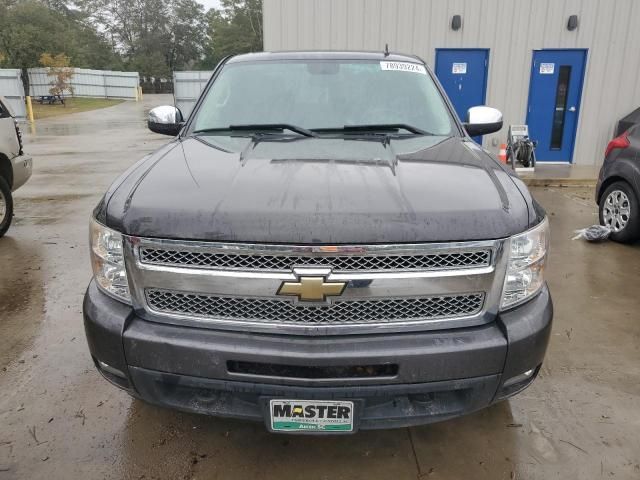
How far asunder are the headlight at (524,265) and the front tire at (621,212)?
13.6ft

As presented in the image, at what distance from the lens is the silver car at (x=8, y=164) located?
19.9 ft

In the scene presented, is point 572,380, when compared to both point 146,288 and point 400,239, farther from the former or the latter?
point 146,288

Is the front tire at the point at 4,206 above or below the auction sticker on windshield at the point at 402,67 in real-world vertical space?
below

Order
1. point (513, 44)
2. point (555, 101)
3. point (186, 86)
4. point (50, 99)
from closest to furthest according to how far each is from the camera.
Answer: point (513, 44) → point (555, 101) → point (186, 86) → point (50, 99)

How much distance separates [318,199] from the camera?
6.77 ft

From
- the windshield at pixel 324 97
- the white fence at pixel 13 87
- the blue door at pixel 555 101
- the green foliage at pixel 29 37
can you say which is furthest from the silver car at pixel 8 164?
the green foliage at pixel 29 37

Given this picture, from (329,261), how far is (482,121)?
2225 millimetres

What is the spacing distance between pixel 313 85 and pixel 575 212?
18.2 feet

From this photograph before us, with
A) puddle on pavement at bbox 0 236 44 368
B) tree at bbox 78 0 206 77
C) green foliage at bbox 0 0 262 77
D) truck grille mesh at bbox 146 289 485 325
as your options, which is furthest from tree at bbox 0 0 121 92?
truck grille mesh at bbox 146 289 485 325

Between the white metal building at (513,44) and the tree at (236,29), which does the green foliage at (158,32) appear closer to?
the tree at (236,29)

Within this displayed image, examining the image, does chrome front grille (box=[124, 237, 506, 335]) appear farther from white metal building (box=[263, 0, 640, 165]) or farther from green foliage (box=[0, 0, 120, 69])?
green foliage (box=[0, 0, 120, 69])

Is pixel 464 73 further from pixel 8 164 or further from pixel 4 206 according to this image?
pixel 4 206

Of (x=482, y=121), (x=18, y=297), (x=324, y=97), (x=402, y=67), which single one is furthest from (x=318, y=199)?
(x=18, y=297)

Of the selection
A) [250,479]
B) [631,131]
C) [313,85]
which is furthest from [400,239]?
[631,131]
